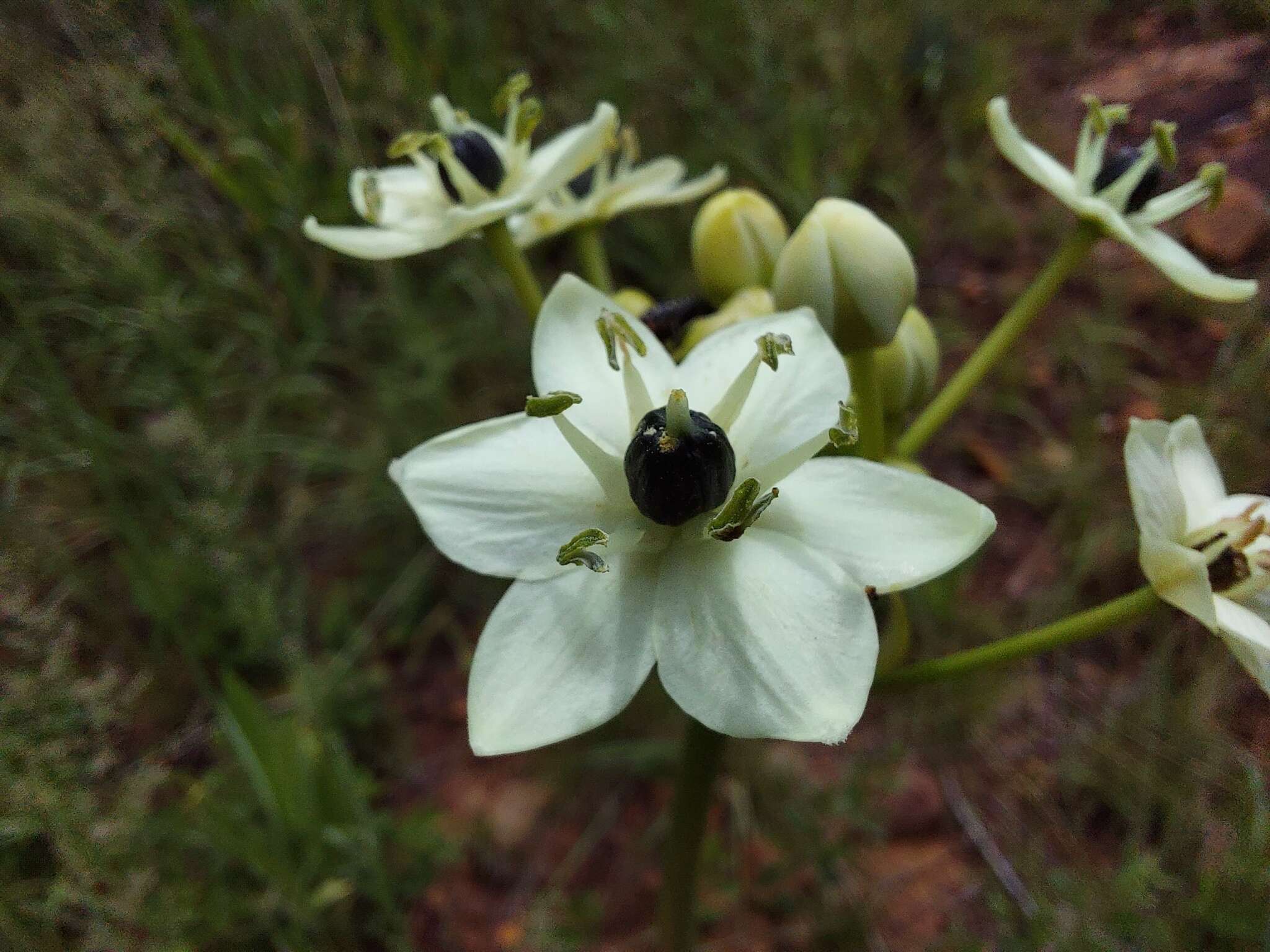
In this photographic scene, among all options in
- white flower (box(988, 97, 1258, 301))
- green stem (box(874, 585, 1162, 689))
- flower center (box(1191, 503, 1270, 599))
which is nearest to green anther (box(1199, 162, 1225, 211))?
white flower (box(988, 97, 1258, 301))

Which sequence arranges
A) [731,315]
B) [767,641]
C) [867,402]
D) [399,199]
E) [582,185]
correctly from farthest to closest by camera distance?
[582,185]
[399,199]
[731,315]
[867,402]
[767,641]

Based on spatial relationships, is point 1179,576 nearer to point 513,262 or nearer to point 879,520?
point 879,520

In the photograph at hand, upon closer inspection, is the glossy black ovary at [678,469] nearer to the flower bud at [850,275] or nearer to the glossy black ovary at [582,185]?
the flower bud at [850,275]

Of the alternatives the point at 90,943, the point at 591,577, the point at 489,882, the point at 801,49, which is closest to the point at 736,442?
the point at 591,577

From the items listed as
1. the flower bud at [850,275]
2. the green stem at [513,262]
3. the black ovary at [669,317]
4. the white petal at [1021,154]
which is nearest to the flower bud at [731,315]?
the black ovary at [669,317]

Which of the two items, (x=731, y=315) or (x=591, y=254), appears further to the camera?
(x=591, y=254)

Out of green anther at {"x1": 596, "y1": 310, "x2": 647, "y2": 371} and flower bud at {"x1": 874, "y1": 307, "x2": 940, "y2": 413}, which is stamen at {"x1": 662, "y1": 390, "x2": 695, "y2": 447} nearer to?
green anther at {"x1": 596, "y1": 310, "x2": 647, "y2": 371}

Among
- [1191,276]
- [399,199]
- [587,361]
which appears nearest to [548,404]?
[587,361]

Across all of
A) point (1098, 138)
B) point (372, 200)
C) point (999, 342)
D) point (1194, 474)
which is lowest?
point (1194, 474)
